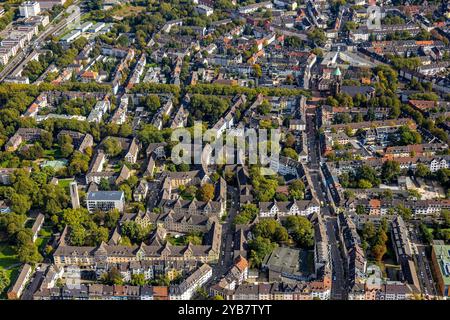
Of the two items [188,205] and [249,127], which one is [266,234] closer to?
[188,205]

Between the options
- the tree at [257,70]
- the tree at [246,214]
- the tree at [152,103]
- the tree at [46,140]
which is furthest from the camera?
the tree at [257,70]

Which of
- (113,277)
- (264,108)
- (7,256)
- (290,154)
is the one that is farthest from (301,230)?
(264,108)

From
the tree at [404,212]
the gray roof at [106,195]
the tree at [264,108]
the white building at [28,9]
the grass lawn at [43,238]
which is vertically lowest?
the white building at [28,9]

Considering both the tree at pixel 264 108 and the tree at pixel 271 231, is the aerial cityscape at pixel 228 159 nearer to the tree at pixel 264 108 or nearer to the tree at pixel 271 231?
the tree at pixel 271 231

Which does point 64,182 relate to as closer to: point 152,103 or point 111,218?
point 111,218

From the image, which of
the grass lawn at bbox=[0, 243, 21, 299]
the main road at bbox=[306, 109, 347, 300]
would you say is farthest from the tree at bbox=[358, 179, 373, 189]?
the grass lawn at bbox=[0, 243, 21, 299]

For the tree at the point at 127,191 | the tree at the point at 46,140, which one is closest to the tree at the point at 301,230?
the tree at the point at 127,191
